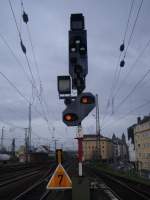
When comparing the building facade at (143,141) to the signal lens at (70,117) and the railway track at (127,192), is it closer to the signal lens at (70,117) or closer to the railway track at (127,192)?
the railway track at (127,192)

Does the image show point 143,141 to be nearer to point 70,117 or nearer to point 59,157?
point 59,157

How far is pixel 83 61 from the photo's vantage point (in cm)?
1270

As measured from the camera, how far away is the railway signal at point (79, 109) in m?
11.4

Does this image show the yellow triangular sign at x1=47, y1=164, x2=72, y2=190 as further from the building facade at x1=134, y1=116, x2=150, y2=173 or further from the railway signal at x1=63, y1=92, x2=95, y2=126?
the building facade at x1=134, y1=116, x2=150, y2=173

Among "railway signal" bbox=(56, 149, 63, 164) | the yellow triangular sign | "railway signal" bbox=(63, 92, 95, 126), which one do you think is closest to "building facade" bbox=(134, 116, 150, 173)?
"railway signal" bbox=(56, 149, 63, 164)

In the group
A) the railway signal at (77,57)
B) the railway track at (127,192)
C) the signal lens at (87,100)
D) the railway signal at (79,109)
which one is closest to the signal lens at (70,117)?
the railway signal at (79,109)

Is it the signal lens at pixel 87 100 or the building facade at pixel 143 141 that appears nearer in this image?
the signal lens at pixel 87 100

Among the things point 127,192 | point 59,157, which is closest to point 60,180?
point 59,157

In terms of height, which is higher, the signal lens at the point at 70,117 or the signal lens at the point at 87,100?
the signal lens at the point at 87,100

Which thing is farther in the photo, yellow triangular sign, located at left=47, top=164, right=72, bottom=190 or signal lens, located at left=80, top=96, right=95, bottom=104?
yellow triangular sign, located at left=47, top=164, right=72, bottom=190

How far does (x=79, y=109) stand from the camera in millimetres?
11500

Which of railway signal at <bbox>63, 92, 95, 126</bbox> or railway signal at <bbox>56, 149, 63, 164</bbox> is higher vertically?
railway signal at <bbox>63, 92, 95, 126</bbox>

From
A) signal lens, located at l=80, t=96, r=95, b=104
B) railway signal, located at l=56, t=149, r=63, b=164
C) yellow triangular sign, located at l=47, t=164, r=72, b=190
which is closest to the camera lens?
signal lens, located at l=80, t=96, r=95, b=104

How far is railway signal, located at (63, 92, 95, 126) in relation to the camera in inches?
451
